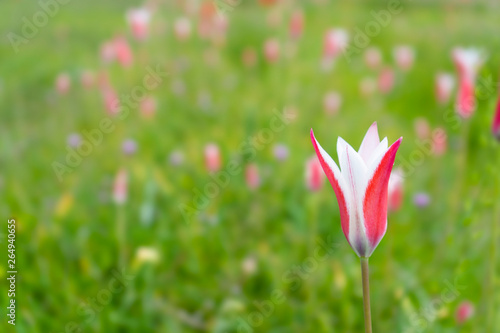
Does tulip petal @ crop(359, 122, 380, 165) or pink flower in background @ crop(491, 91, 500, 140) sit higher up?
pink flower in background @ crop(491, 91, 500, 140)

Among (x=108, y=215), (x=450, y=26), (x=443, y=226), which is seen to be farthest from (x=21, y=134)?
(x=450, y=26)

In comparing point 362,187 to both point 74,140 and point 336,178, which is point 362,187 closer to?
point 336,178

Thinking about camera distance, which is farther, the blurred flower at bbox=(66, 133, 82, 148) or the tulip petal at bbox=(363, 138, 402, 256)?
the blurred flower at bbox=(66, 133, 82, 148)

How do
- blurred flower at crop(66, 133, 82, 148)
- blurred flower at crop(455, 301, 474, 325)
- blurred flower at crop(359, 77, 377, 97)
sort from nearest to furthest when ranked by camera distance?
blurred flower at crop(455, 301, 474, 325) → blurred flower at crop(66, 133, 82, 148) → blurred flower at crop(359, 77, 377, 97)

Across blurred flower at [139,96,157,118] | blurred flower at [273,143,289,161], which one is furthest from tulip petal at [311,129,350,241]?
blurred flower at [139,96,157,118]

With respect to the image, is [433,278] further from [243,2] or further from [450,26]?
[243,2]
